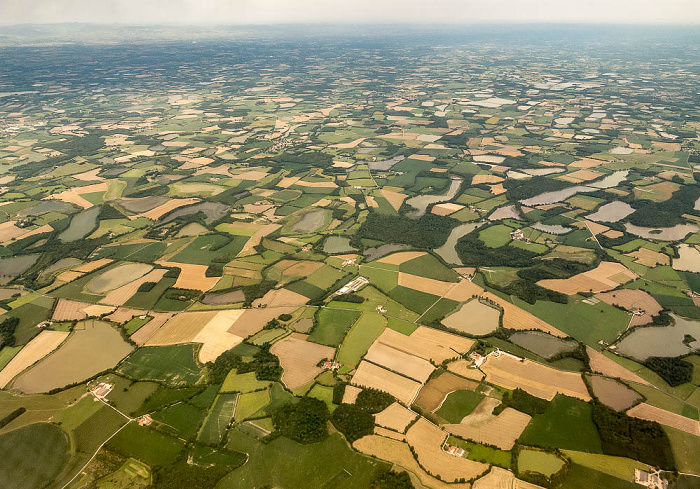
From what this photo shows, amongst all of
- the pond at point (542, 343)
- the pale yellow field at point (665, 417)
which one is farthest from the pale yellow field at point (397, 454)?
the pond at point (542, 343)

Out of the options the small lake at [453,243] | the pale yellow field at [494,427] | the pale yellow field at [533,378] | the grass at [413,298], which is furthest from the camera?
the small lake at [453,243]

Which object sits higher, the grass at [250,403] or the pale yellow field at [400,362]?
the pale yellow field at [400,362]

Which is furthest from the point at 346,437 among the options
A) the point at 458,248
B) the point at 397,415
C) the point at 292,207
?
the point at 292,207

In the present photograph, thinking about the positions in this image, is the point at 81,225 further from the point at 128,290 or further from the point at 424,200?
the point at 424,200

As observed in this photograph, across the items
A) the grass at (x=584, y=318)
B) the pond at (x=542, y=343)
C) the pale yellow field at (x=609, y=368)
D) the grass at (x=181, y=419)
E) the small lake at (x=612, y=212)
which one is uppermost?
the small lake at (x=612, y=212)

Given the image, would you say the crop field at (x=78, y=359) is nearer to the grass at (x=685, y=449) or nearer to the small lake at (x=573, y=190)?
the grass at (x=685, y=449)

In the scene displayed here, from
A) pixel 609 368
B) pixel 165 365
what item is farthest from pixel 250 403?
pixel 609 368
